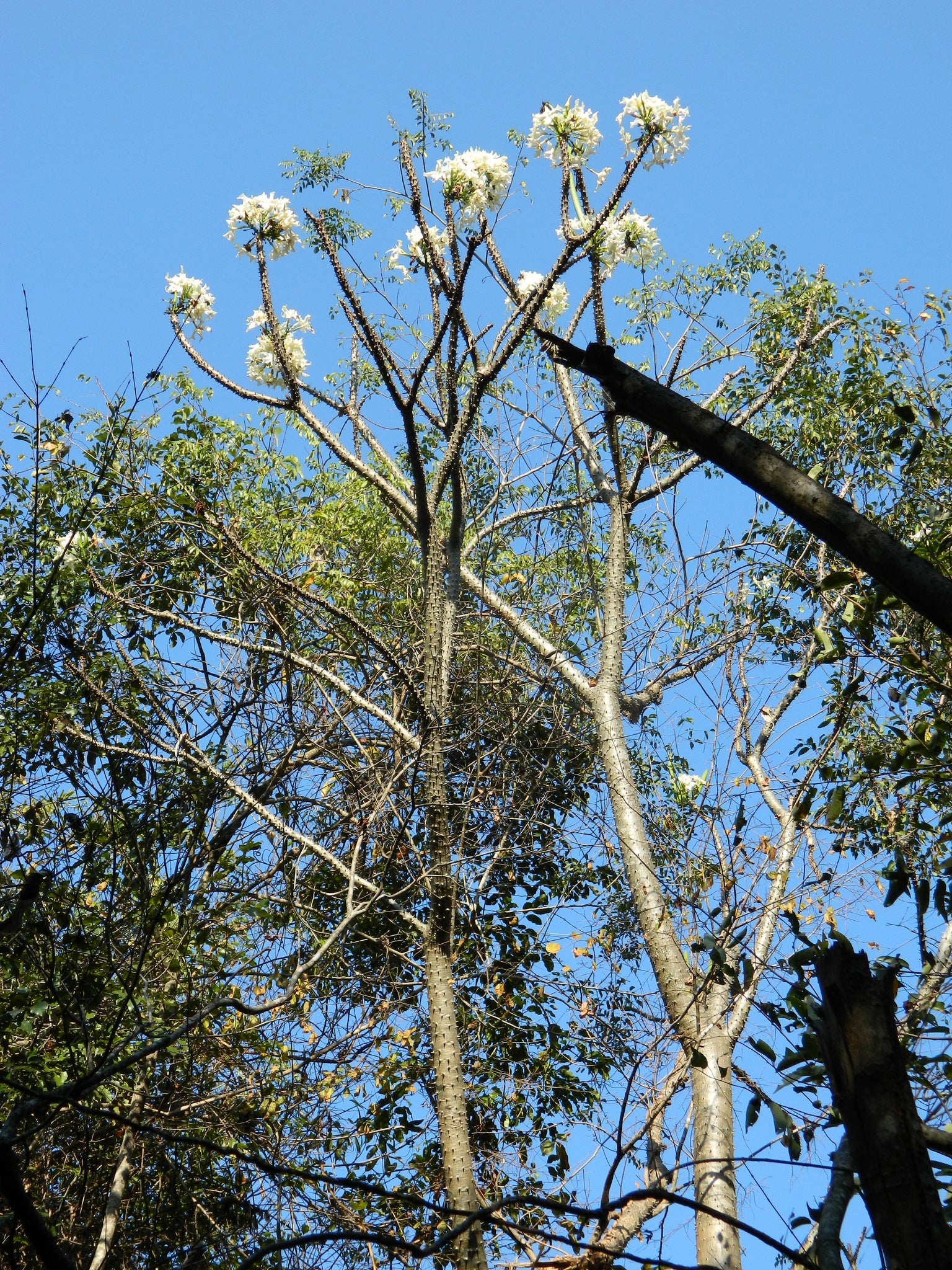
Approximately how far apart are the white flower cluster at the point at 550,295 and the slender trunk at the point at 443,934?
105 inches

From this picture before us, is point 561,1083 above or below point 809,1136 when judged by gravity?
above

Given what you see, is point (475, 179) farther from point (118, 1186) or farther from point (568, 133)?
point (118, 1186)

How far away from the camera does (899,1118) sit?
146 centimetres

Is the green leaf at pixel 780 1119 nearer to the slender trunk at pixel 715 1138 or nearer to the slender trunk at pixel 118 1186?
the slender trunk at pixel 118 1186

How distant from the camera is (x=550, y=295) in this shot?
950cm

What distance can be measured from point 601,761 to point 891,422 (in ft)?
11.3

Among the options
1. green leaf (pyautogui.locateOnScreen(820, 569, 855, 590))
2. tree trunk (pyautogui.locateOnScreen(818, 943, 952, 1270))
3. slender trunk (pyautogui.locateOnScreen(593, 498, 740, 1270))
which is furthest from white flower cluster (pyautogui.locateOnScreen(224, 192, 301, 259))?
tree trunk (pyautogui.locateOnScreen(818, 943, 952, 1270))

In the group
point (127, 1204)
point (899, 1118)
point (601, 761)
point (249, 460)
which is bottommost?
point (899, 1118)

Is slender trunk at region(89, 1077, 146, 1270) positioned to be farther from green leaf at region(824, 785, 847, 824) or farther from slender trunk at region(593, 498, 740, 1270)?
green leaf at region(824, 785, 847, 824)

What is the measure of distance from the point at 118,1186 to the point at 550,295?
7361mm

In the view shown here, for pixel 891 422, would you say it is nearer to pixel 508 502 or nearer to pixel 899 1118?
pixel 508 502

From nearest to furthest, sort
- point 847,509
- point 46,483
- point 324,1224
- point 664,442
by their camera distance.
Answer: point 847,509 < point 324,1224 < point 46,483 < point 664,442

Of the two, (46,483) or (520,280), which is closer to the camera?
(46,483)

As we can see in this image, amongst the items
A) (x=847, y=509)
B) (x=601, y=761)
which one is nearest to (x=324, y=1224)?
(x=601, y=761)
